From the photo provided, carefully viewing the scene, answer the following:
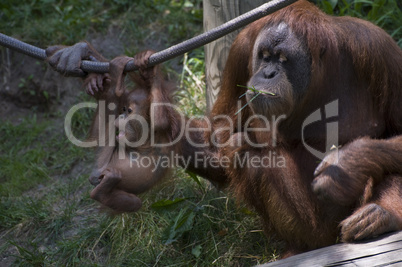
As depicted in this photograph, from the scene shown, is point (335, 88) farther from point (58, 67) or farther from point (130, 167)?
point (58, 67)

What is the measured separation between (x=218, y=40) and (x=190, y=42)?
93 cm

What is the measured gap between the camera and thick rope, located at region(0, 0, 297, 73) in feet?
8.95

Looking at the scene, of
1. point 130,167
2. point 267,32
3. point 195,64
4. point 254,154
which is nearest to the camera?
point 267,32

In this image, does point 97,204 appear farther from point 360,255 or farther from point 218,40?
point 360,255

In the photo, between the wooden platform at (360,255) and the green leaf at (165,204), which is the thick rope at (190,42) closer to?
the green leaf at (165,204)

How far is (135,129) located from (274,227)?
1025mm

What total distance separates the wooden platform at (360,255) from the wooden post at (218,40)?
1.53 metres

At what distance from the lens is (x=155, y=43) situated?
5309 millimetres

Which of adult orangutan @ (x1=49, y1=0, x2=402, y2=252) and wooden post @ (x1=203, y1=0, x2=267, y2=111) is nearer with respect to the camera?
adult orangutan @ (x1=49, y1=0, x2=402, y2=252)

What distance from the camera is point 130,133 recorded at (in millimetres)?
3480

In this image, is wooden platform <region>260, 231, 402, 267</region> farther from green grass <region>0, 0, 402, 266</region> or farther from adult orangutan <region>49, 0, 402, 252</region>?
green grass <region>0, 0, 402, 266</region>

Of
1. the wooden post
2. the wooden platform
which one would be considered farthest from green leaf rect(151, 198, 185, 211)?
the wooden platform

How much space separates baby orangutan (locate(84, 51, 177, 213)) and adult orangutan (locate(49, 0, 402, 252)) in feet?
1.03

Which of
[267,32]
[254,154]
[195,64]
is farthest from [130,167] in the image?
[195,64]
